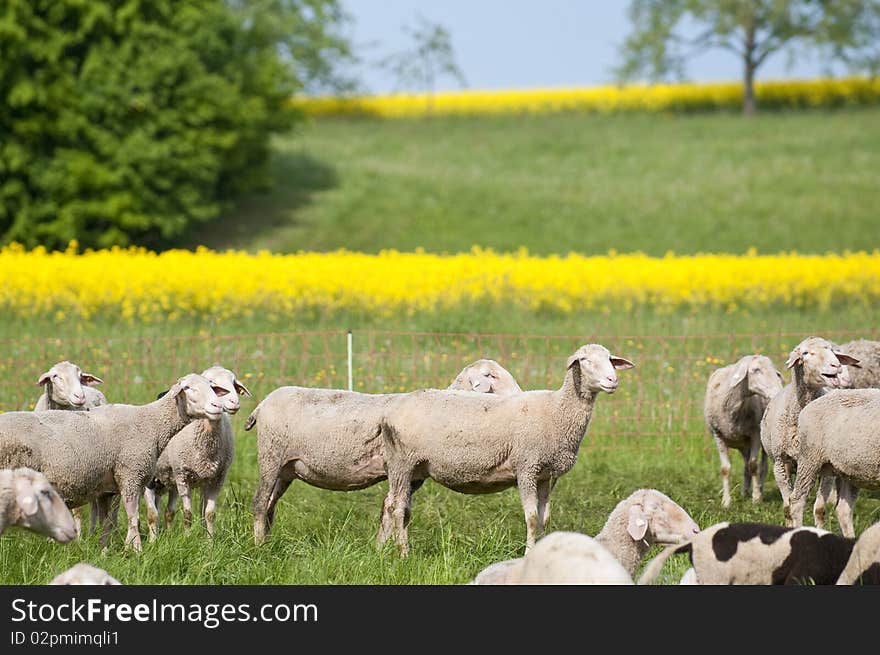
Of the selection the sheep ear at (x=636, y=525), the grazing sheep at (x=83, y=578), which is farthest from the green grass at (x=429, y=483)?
the grazing sheep at (x=83, y=578)

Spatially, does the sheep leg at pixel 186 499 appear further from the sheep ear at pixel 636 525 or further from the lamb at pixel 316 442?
the sheep ear at pixel 636 525

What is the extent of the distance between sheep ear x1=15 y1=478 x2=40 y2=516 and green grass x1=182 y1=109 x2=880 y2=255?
2518 centimetres

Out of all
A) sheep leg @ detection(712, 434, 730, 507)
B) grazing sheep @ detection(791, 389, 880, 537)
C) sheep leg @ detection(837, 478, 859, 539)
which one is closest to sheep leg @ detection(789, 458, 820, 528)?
grazing sheep @ detection(791, 389, 880, 537)

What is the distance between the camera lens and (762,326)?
18.3m

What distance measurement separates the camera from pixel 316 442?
9.19 metres

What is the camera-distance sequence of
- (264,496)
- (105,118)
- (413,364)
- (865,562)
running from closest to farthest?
(865,562)
(264,496)
(413,364)
(105,118)

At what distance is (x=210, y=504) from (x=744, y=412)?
199 inches

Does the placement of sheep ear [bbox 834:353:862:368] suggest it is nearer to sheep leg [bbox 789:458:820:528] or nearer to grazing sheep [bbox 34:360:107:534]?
sheep leg [bbox 789:458:820:528]

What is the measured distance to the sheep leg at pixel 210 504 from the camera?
9.26 meters

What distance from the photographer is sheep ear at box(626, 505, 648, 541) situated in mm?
7145

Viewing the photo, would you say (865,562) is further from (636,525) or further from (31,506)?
(31,506)

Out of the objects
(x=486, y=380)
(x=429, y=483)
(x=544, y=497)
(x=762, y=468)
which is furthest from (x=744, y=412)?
(x=544, y=497)

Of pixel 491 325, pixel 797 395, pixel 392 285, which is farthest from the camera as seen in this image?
pixel 392 285
